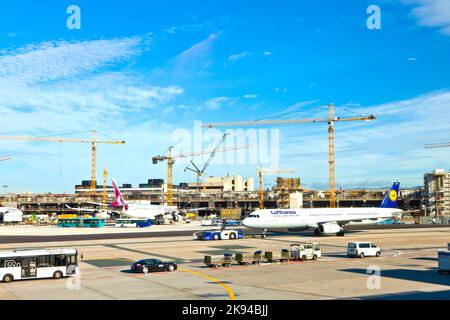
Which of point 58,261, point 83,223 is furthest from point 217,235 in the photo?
point 83,223

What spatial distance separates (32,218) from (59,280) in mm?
145881

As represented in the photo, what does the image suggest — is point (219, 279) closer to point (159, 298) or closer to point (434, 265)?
point (159, 298)

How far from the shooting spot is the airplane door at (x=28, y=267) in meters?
39.1

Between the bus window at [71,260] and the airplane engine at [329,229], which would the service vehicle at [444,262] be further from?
the airplane engine at [329,229]

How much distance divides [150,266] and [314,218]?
168 feet

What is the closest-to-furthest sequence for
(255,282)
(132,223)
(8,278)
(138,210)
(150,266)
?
(255,282) < (8,278) < (150,266) < (132,223) < (138,210)

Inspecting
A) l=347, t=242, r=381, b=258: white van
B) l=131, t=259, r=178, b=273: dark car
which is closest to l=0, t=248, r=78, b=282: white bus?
l=131, t=259, r=178, b=273: dark car

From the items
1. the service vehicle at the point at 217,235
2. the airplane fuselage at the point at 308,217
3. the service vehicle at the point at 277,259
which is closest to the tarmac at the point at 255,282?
the service vehicle at the point at 277,259

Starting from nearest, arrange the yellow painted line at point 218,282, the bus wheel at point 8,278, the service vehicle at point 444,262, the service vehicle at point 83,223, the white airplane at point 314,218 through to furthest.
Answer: the yellow painted line at point 218,282
the bus wheel at point 8,278
the service vehicle at point 444,262
the white airplane at point 314,218
the service vehicle at point 83,223

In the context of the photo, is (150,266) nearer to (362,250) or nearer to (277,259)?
(277,259)

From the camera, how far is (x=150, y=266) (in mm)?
43656

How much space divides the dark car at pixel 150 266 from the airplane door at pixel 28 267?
28.7ft

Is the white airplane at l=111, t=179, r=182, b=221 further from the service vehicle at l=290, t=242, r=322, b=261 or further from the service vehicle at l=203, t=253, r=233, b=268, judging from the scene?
the service vehicle at l=203, t=253, r=233, b=268
